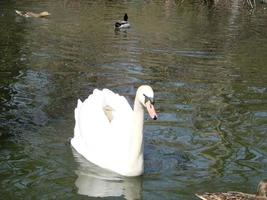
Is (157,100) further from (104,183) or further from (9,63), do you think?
(9,63)

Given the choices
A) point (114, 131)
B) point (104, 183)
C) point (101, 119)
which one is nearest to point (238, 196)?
point (104, 183)

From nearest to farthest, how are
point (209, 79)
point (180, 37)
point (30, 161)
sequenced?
1. point (30, 161)
2. point (209, 79)
3. point (180, 37)

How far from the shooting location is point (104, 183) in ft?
26.6

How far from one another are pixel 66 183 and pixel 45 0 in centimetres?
3100

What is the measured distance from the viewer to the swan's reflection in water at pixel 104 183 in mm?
7801

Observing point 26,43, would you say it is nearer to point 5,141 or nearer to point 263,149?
point 5,141

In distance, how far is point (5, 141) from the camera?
959cm

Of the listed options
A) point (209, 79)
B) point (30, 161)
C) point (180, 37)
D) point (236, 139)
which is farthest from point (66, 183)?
point (180, 37)

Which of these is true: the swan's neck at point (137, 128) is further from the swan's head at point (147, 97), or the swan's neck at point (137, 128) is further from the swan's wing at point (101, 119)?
the swan's wing at point (101, 119)

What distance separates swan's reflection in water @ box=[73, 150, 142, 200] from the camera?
7801 mm

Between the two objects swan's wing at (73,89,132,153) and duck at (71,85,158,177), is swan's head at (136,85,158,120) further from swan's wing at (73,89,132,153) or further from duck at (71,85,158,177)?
swan's wing at (73,89,132,153)

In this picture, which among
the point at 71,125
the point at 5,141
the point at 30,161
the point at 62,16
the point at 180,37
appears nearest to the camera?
the point at 30,161

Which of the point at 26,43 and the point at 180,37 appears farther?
the point at 180,37

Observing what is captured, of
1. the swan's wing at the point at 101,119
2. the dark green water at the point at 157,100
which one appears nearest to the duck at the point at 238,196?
the dark green water at the point at 157,100
